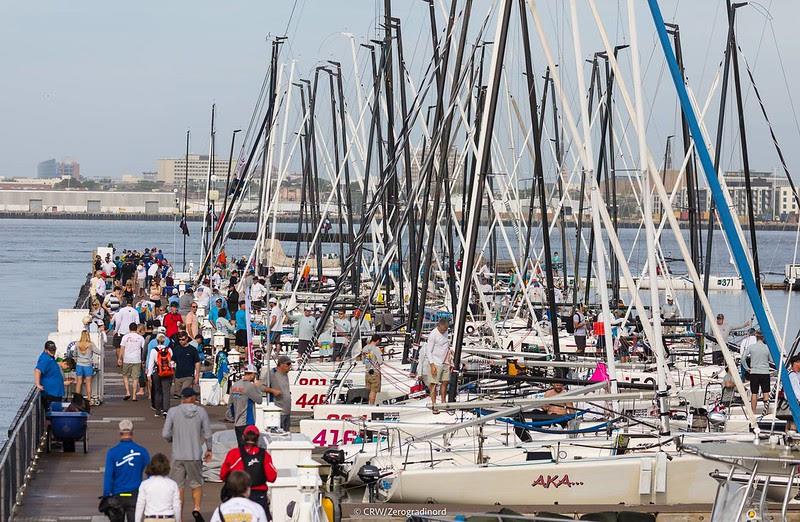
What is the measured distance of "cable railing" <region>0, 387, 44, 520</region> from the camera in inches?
659

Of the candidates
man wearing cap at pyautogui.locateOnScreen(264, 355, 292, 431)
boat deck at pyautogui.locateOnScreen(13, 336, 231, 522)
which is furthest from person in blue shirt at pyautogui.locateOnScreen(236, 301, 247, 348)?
man wearing cap at pyautogui.locateOnScreen(264, 355, 292, 431)

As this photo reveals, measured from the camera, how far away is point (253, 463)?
49.5 feet

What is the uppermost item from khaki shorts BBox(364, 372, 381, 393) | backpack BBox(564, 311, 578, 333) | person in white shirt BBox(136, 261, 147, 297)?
khaki shorts BBox(364, 372, 381, 393)

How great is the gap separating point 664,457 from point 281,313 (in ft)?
61.7

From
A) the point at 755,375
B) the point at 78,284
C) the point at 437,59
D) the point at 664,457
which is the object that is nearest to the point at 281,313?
the point at 437,59

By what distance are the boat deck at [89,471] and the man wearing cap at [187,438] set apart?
0.80 m

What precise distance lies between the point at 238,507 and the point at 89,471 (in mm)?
8482

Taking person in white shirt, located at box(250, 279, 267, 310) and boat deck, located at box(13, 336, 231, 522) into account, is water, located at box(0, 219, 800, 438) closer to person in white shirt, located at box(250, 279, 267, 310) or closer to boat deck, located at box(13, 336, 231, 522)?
boat deck, located at box(13, 336, 231, 522)

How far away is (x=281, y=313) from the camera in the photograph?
36.0 metres

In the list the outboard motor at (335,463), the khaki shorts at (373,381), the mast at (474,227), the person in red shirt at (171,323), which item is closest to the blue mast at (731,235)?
the mast at (474,227)

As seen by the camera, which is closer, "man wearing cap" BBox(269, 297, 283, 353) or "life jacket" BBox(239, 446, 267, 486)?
"life jacket" BBox(239, 446, 267, 486)

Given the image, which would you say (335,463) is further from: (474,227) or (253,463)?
(474,227)

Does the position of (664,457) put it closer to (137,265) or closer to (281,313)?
(281,313)

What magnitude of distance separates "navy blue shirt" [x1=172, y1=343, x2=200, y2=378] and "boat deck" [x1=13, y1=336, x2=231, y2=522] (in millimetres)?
902
